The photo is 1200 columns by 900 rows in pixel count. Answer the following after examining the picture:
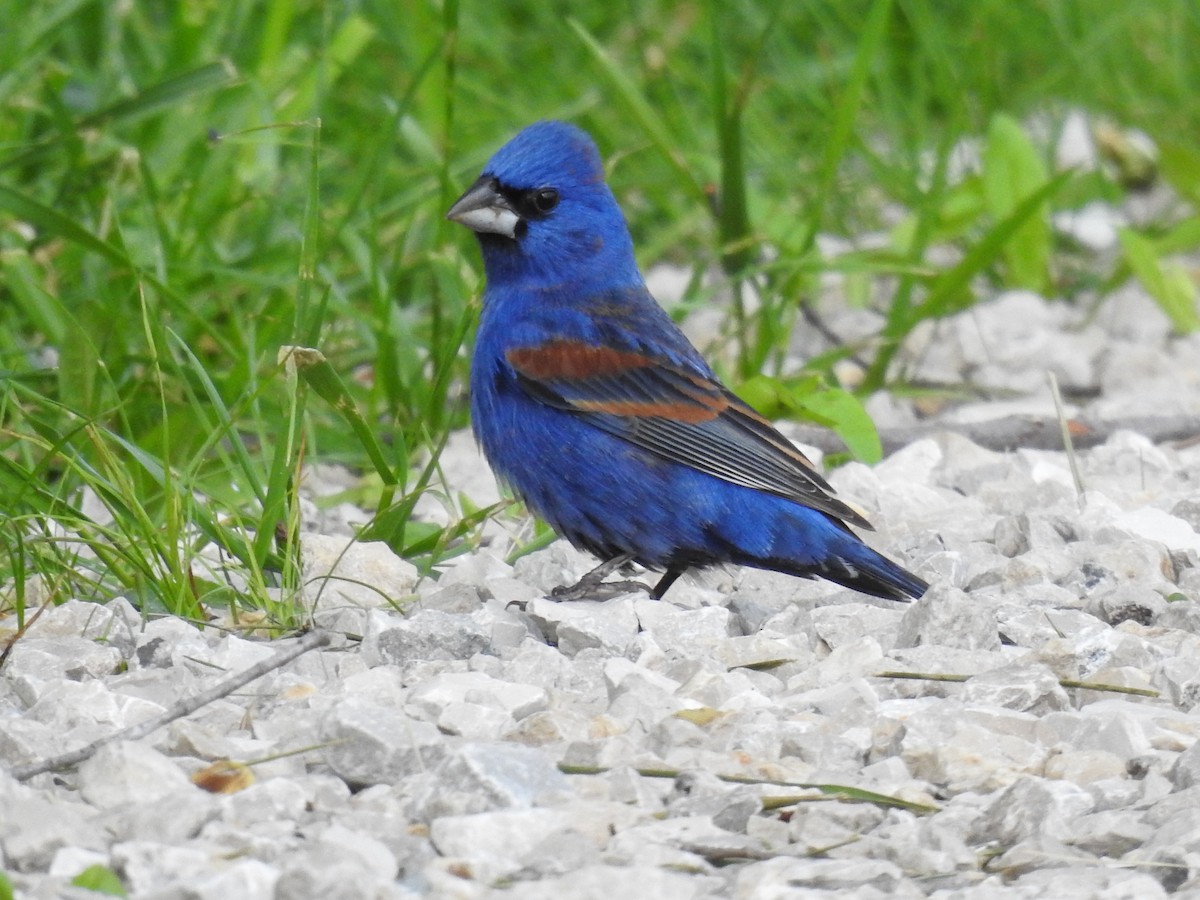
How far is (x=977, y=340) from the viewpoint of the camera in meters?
5.22

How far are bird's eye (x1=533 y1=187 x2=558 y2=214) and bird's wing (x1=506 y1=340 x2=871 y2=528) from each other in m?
0.36

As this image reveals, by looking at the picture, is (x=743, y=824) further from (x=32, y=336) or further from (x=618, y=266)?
(x=32, y=336)

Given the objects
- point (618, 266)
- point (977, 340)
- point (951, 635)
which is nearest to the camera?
point (951, 635)

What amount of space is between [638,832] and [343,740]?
38cm

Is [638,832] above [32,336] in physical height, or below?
below

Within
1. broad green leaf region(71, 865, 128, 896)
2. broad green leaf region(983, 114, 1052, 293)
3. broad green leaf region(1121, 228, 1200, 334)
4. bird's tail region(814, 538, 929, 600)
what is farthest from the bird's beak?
broad green leaf region(71, 865, 128, 896)

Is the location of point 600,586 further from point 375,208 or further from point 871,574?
point 375,208

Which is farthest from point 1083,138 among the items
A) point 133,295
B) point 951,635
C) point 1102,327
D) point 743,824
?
point 743,824

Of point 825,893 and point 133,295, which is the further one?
point 133,295

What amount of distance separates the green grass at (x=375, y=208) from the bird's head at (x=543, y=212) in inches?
5.3

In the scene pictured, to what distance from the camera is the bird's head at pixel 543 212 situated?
390cm

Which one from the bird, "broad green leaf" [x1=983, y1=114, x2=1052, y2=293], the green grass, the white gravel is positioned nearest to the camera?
the white gravel

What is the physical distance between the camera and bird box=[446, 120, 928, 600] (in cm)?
347

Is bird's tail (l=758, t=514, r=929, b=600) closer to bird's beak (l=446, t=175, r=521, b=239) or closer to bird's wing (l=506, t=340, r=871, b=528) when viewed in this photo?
bird's wing (l=506, t=340, r=871, b=528)
